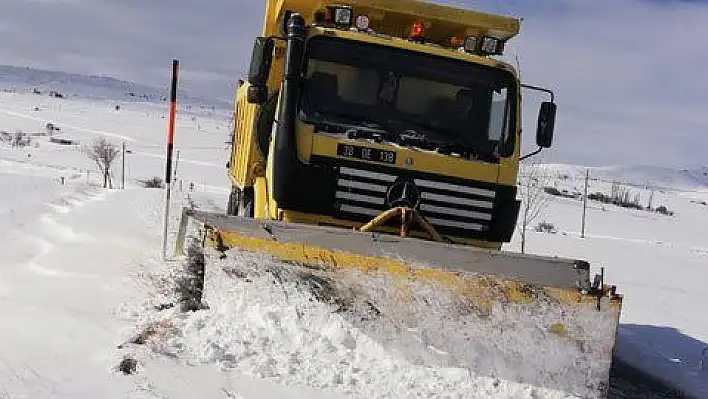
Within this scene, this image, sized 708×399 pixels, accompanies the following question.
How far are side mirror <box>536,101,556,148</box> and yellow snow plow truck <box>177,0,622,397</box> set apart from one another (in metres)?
0.01

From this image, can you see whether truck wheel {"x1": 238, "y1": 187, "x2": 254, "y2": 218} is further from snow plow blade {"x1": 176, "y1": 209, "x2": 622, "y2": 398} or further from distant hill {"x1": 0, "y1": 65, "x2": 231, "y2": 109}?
distant hill {"x1": 0, "y1": 65, "x2": 231, "y2": 109}

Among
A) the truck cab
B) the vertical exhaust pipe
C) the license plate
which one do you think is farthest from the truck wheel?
the license plate

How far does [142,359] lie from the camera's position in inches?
172

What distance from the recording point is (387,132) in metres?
6.85

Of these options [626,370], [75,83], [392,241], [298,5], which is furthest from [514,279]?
[75,83]

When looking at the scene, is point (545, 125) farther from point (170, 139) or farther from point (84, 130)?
point (84, 130)

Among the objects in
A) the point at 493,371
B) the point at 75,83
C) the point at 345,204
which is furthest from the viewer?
the point at 75,83

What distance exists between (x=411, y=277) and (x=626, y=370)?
3826 millimetres

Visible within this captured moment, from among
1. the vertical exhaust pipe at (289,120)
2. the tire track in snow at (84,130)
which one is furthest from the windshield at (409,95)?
the tire track in snow at (84,130)

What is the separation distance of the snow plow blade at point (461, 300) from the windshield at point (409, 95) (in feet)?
6.75

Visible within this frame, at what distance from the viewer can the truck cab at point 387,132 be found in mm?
6703

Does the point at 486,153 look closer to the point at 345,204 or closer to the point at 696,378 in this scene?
the point at 345,204

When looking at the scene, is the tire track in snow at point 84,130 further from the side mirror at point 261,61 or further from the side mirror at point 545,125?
the side mirror at point 545,125

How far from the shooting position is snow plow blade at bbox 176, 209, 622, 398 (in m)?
4.73
